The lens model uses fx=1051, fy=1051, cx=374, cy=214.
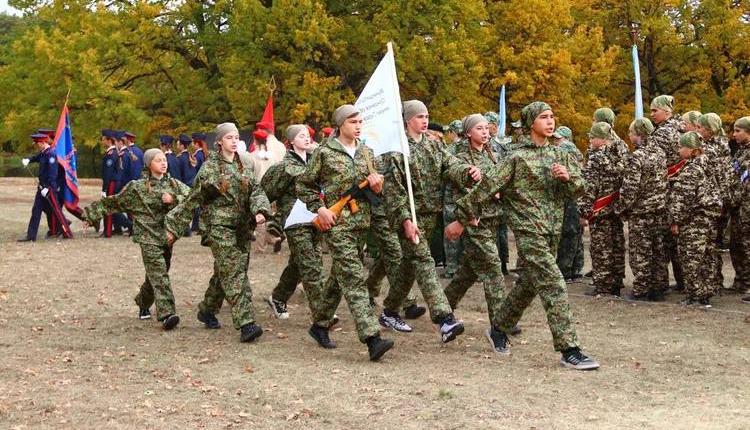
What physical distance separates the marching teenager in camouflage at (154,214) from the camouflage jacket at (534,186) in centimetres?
355

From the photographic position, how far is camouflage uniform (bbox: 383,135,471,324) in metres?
8.76

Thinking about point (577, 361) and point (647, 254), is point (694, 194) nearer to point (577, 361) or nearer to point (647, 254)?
point (647, 254)

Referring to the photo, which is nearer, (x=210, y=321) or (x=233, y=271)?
(x=233, y=271)

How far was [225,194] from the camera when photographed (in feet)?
30.7

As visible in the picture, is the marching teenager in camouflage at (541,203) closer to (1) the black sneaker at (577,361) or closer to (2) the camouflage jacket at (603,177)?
(1) the black sneaker at (577,361)

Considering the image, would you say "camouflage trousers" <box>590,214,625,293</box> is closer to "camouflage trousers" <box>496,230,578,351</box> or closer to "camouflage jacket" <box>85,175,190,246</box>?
"camouflage trousers" <box>496,230,578,351</box>

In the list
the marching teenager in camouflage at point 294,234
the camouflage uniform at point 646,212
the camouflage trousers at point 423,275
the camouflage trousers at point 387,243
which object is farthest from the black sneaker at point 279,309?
the camouflage uniform at point 646,212

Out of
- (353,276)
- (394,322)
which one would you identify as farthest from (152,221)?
(353,276)

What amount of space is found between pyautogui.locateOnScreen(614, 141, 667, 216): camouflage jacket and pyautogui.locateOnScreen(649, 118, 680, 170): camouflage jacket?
0.26 metres

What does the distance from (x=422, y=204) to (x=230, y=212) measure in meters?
1.73

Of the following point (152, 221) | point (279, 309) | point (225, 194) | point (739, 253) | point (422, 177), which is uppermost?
point (422, 177)

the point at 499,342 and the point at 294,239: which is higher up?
the point at 294,239

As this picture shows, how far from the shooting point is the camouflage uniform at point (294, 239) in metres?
9.59

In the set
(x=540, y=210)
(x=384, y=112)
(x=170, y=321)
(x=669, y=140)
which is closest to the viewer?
(x=540, y=210)
